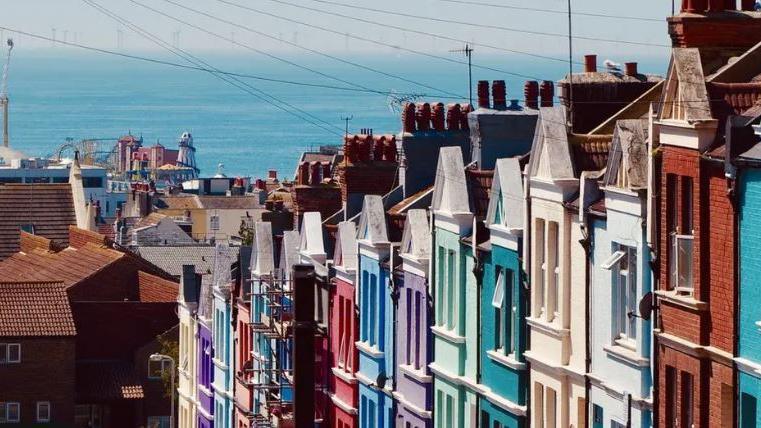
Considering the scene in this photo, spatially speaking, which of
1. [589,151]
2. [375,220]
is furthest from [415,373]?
[589,151]

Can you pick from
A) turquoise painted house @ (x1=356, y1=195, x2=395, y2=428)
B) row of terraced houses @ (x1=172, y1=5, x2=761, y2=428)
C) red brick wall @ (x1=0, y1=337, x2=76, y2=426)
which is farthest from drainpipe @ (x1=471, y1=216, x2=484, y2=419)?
red brick wall @ (x1=0, y1=337, x2=76, y2=426)

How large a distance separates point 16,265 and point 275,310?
49.7 metres

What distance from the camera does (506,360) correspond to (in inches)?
1350

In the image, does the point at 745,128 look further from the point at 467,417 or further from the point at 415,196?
the point at 415,196

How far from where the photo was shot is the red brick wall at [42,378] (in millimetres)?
80125

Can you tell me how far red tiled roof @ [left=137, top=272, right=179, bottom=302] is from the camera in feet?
286

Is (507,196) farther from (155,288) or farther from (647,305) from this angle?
(155,288)

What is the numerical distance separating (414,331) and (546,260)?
295 inches

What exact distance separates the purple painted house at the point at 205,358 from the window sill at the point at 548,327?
2794 centimetres

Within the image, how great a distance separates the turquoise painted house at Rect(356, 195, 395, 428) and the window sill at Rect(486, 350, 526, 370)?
6258mm

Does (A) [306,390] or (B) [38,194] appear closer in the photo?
(A) [306,390]

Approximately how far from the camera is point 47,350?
80062mm

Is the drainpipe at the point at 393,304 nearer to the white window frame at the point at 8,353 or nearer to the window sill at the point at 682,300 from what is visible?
the window sill at the point at 682,300

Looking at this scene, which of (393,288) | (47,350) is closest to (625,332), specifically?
(393,288)
